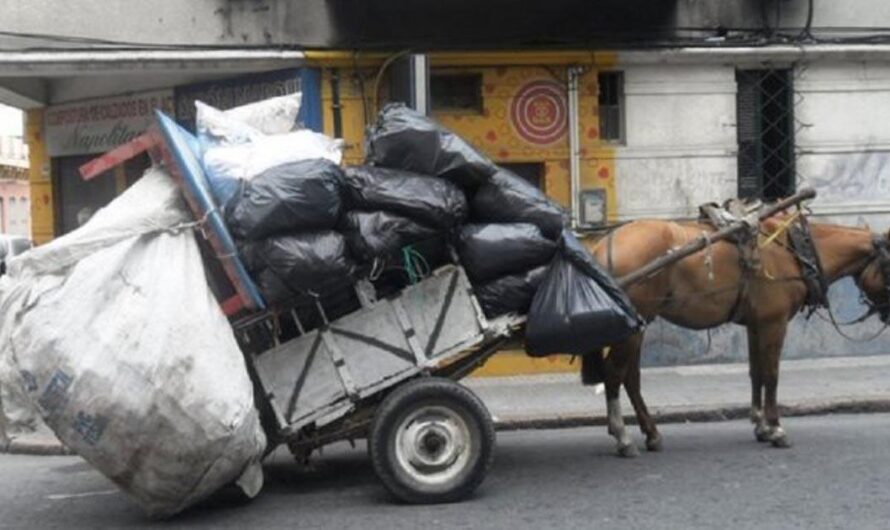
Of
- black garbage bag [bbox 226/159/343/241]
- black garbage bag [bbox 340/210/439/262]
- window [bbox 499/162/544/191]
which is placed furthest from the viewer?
window [bbox 499/162/544/191]

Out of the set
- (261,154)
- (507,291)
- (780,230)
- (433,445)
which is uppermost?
(261,154)

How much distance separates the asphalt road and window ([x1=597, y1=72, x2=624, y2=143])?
Answer: 16.6 feet

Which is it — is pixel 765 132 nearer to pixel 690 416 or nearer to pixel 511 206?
pixel 690 416

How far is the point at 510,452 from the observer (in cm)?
970

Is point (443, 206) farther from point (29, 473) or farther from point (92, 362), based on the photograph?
point (29, 473)

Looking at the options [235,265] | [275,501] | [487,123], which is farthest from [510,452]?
[487,123]

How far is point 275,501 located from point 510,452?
222 centimetres

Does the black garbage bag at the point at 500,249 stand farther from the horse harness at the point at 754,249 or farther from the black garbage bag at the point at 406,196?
the horse harness at the point at 754,249

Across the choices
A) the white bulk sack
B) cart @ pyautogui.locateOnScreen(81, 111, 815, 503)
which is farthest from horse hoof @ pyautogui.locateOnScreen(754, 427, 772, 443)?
the white bulk sack

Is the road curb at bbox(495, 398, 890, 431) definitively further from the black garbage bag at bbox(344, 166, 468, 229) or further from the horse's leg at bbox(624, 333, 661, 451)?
the black garbage bag at bbox(344, 166, 468, 229)

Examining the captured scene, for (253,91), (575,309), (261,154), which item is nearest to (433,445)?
(575,309)

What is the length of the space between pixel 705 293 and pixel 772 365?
2.39 feet

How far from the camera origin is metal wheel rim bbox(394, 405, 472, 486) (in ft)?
25.3

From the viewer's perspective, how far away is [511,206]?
314 inches
